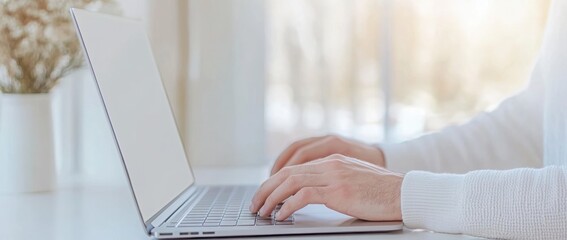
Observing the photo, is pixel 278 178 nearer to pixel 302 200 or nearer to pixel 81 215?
pixel 302 200

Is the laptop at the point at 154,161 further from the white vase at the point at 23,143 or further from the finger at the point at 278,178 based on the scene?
the white vase at the point at 23,143

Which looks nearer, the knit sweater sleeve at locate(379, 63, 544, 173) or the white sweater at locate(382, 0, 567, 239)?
the white sweater at locate(382, 0, 567, 239)

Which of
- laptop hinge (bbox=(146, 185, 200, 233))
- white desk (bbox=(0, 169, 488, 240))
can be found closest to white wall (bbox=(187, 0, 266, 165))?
white desk (bbox=(0, 169, 488, 240))

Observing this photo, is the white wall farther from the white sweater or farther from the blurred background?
the white sweater

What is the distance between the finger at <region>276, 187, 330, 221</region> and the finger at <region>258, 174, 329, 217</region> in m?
A: 0.01

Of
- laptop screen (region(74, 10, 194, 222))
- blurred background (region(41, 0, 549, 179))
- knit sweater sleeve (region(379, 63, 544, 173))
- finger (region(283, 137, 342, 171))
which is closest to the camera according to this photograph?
laptop screen (region(74, 10, 194, 222))

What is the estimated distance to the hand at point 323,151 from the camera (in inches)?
49.8

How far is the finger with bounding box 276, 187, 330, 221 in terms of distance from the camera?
0.86m

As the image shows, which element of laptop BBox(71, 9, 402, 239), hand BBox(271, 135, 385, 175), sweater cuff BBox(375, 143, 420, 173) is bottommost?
sweater cuff BBox(375, 143, 420, 173)

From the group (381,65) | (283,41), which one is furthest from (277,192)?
(381,65)

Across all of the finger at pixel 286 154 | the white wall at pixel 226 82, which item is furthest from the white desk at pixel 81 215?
the white wall at pixel 226 82

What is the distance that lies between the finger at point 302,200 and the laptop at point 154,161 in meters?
0.01

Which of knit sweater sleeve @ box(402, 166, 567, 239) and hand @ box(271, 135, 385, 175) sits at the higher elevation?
knit sweater sleeve @ box(402, 166, 567, 239)

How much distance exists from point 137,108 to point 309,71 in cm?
94
